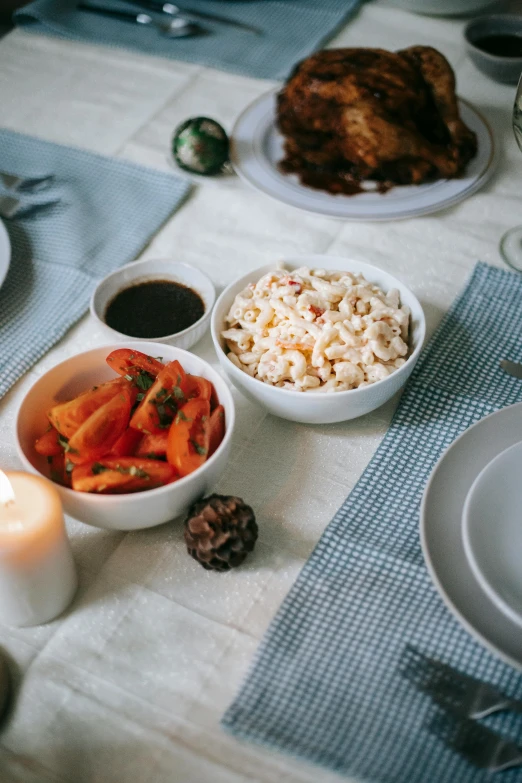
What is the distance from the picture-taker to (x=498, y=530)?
0.84 meters

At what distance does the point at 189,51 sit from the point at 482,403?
1372mm

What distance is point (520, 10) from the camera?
2.03m

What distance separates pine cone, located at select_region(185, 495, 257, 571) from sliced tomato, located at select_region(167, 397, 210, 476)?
2.1 inches

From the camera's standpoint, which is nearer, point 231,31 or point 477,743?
point 477,743

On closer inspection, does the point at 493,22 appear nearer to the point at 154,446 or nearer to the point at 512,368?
the point at 512,368

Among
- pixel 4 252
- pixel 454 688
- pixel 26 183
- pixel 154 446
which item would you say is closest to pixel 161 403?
pixel 154 446

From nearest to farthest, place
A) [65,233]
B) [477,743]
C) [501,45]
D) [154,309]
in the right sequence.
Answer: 1. [477,743]
2. [154,309]
3. [65,233]
4. [501,45]

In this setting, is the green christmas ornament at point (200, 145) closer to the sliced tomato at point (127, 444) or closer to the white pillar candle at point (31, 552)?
the sliced tomato at point (127, 444)

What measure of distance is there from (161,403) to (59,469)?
15 cm

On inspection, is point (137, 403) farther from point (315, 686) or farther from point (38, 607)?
point (315, 686)

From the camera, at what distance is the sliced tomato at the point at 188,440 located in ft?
2.90

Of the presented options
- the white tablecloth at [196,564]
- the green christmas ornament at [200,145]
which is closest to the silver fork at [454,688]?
the white tablecloth at [196,564]

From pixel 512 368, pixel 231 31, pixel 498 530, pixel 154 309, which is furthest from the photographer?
pixel 231 31

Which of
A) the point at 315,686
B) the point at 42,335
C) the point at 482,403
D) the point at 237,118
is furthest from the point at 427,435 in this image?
the point at 237,118
